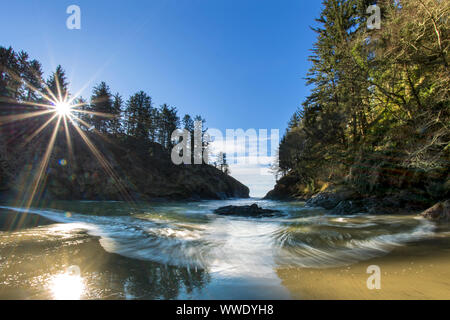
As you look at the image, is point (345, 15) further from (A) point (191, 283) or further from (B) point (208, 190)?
(B) point (208, 190)

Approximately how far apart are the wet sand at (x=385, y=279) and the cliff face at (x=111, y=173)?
29.1 metres

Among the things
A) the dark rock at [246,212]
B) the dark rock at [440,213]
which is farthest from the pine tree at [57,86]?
the dark rock at [440,213]

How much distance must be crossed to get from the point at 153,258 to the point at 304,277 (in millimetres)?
2697

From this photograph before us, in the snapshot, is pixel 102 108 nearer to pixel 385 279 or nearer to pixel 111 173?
pixel 111 173

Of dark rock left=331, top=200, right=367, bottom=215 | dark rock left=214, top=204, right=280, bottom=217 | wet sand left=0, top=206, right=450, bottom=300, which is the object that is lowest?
dark rock left=214, top=204, right=280, bottom=217

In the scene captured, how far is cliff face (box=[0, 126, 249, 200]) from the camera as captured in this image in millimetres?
23797

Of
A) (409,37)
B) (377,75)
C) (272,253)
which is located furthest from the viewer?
(377,75)

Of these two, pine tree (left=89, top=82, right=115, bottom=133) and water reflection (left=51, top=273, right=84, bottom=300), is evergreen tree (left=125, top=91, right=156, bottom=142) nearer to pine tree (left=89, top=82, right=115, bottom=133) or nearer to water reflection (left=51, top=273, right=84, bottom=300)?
pine tree (left=89, top=82, right=115, bottom=133)

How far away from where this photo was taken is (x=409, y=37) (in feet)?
25.5

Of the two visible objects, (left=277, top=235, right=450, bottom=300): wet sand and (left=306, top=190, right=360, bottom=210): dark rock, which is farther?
(left=306, top=190, right=360, bottom=210): dark rock

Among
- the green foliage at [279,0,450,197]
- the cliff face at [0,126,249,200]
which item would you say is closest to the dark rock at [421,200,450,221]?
the green foliage at [279,0,450,197]

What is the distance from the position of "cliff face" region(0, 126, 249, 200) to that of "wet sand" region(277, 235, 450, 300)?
29.1m

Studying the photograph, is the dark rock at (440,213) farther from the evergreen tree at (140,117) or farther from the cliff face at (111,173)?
the evergreen tree at (140,117)
